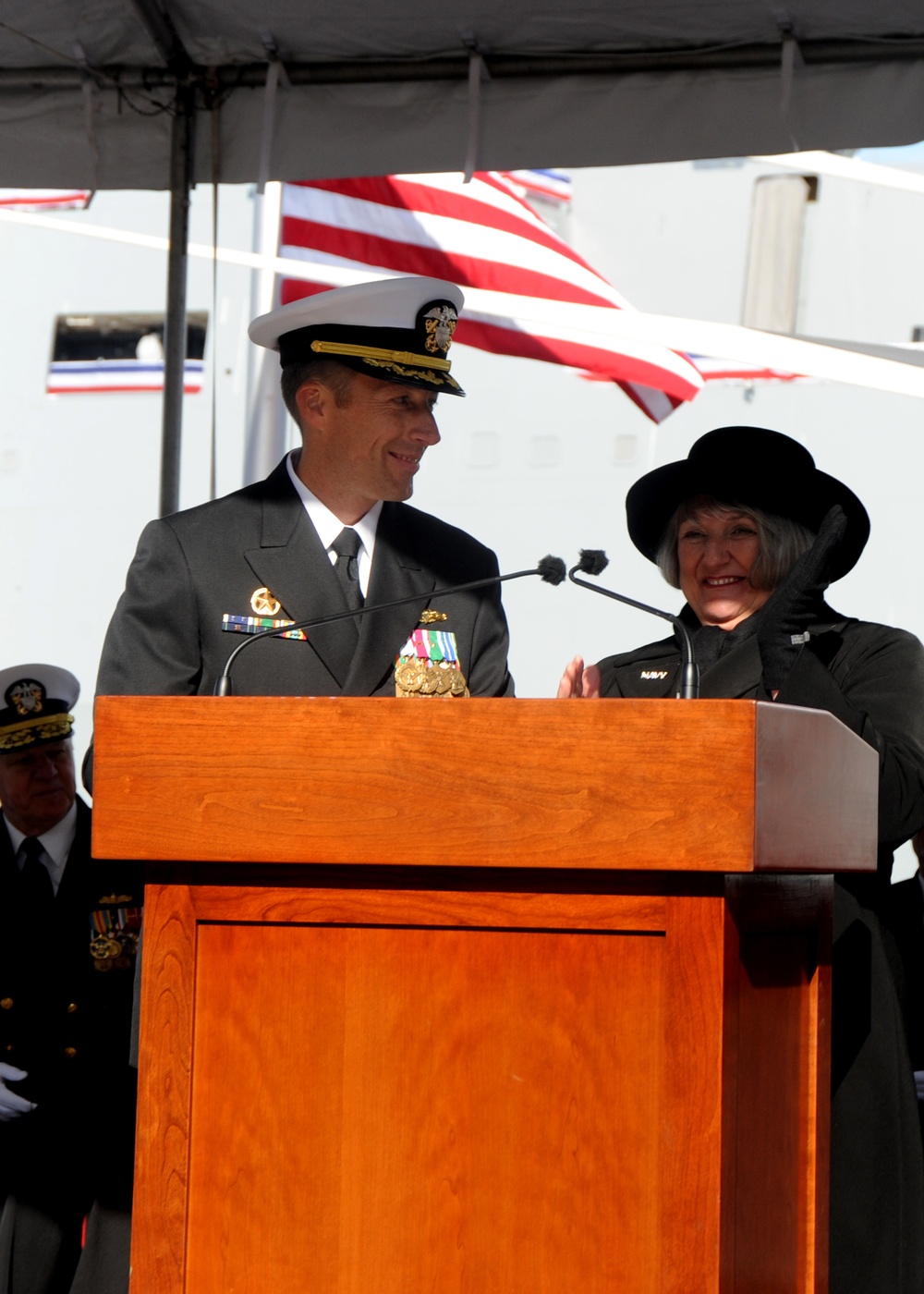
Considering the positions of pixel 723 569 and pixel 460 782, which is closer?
pixel 460 782

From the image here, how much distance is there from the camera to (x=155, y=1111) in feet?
5.20

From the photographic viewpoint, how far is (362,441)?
102 inches

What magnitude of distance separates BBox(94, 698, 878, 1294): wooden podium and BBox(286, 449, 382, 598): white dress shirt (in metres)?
0.96

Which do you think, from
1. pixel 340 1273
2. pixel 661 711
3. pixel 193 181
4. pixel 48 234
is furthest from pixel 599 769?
pixel 48 234

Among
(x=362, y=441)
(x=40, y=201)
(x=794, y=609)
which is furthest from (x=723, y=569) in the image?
(x=40, y=201)

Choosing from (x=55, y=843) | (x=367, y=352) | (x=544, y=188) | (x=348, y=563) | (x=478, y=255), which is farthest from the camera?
(x=544, y=188)

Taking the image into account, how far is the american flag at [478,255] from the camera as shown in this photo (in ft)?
19.1

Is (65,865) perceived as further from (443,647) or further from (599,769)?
(599,769)

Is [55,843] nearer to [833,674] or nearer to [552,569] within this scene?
[833,674]

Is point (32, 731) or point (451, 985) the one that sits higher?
point (32, 731)

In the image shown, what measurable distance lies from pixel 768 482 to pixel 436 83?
1374mm

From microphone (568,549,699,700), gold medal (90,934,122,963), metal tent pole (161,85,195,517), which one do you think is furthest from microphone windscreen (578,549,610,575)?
gold medal (90,934,122,963)

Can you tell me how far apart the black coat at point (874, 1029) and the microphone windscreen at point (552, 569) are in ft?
1.63

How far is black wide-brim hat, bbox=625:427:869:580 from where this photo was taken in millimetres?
2906
